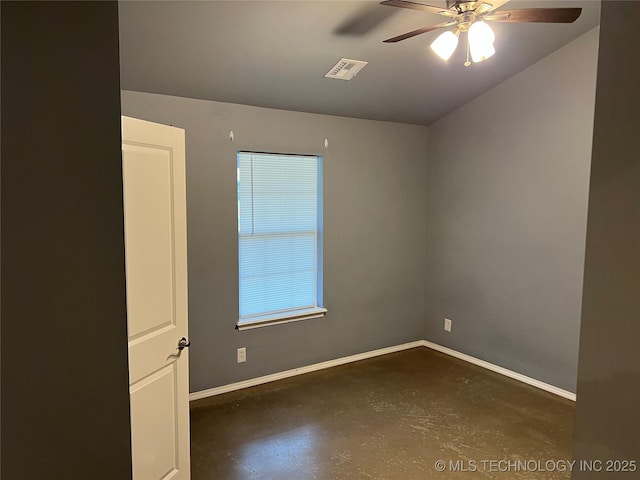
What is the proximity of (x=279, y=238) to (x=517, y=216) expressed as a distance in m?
2.15

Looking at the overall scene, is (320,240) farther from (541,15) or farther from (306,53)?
(541,15)

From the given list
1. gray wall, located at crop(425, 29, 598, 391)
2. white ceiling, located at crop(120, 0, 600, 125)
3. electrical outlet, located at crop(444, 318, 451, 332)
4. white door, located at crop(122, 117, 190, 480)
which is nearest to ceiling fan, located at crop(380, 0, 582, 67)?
white ceiling, located at crop(120, 0, 600, 125)

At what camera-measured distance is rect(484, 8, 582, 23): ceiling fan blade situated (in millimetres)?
1935

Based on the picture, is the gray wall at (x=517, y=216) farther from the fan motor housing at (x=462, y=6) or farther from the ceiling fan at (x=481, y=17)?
the fan motor housing at (x=462, y=6)

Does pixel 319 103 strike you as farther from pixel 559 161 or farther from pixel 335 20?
pixel 559 161

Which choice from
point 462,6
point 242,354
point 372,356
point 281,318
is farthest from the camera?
point 372,356

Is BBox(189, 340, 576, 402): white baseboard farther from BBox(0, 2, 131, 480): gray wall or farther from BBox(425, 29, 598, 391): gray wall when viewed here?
BBox(0, 2, 131, 480): gray wall

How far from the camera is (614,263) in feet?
2.63

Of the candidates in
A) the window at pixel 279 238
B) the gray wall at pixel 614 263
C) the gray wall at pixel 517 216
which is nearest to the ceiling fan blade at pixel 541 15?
the gray wall at pixel 614 263

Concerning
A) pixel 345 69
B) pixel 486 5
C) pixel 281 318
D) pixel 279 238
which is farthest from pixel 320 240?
pixel 486 5

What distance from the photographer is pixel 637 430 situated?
2.49 feet

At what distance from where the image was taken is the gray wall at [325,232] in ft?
10.9

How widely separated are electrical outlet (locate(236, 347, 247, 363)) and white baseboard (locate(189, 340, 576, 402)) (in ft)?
0.63

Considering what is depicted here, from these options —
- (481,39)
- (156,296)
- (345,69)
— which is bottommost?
(156,296)
